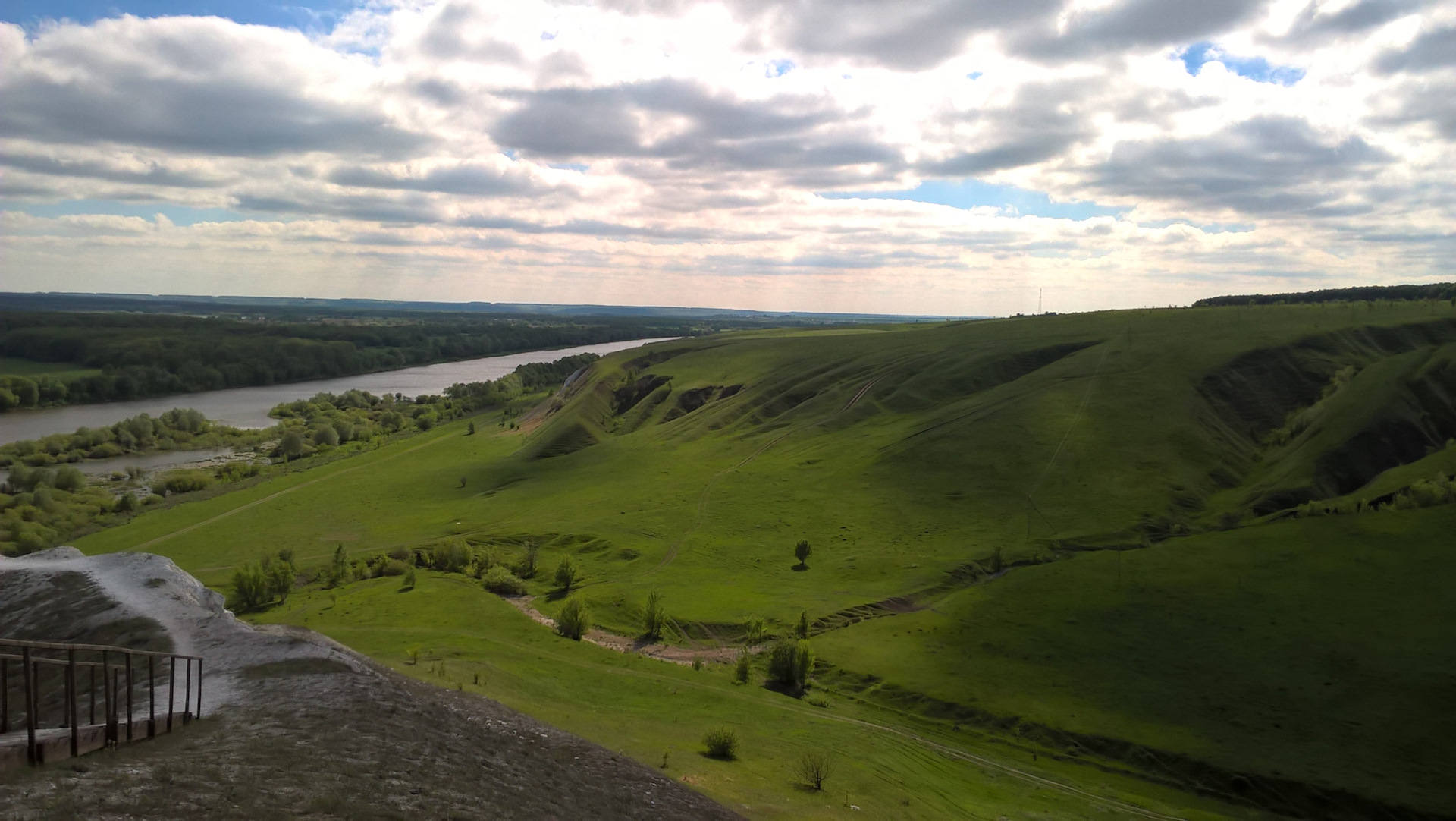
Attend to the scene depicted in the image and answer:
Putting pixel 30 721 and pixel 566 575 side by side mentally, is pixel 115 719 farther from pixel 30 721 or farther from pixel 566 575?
pixel 566 575

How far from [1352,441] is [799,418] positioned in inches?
2130

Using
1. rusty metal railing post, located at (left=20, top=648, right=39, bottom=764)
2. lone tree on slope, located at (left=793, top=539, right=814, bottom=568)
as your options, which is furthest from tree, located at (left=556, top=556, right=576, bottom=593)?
rusty metal railing post, located at (left=20, top=648, right=39, bottom=764)

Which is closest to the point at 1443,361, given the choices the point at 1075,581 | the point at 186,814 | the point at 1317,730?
the point at 1075,581

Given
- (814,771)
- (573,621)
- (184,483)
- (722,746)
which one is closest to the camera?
(814,771)

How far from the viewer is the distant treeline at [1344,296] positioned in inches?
6235

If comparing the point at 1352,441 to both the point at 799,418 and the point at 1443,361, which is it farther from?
the point at 799,418

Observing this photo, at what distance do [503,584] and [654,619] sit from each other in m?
13.4

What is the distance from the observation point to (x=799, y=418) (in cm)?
10075

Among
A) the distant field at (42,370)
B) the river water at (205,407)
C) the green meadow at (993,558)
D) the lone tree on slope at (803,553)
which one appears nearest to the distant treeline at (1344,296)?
the green meadow at (993,558)

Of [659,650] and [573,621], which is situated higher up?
[573,621]

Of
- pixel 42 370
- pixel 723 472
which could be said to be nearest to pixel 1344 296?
pixel 723 472

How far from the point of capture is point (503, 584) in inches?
2183

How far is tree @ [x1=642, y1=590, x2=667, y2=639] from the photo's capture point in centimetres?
4747

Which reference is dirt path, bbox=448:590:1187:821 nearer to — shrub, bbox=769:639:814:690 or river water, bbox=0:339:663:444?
shrub, bbox=769:639:814:690
